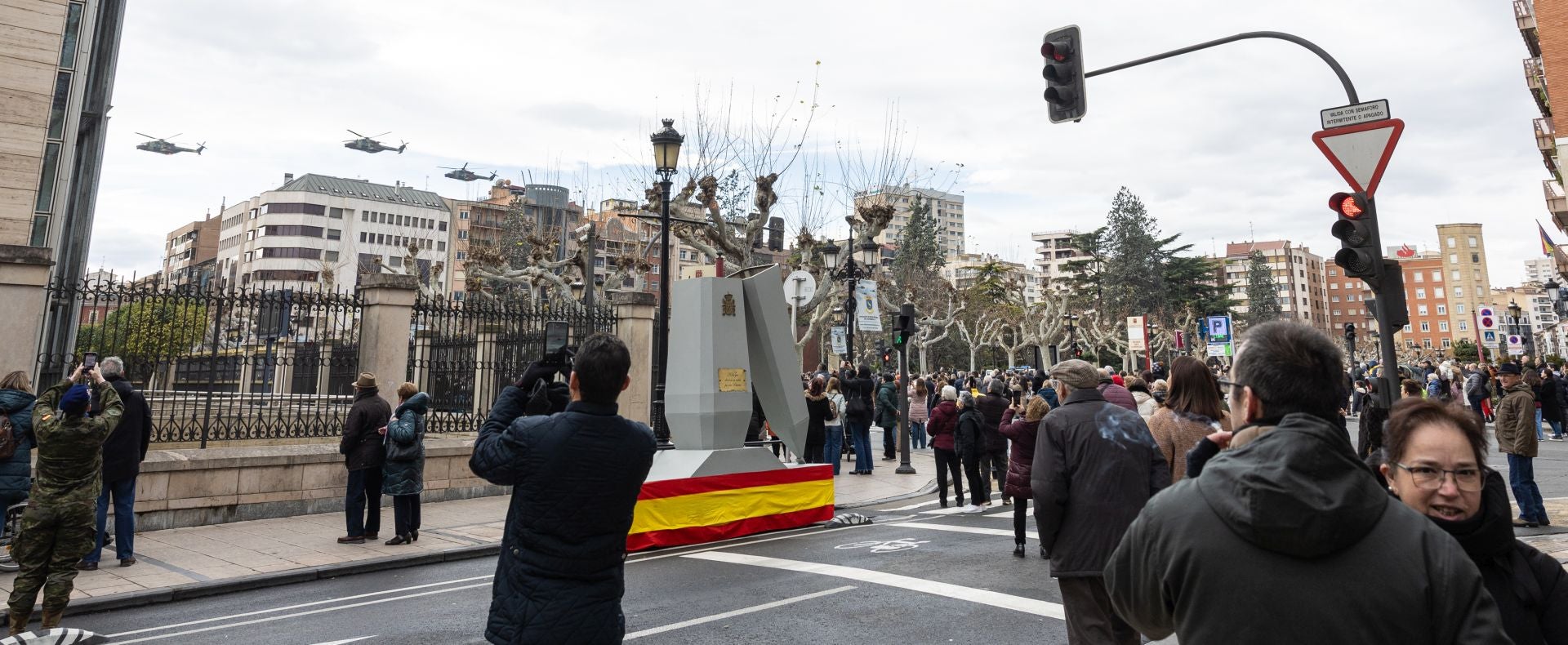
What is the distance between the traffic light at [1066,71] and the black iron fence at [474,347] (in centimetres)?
793

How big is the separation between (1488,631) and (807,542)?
807 cm

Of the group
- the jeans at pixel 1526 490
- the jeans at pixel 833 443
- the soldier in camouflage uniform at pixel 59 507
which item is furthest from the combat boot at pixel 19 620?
the jeans at pixel 1526 490

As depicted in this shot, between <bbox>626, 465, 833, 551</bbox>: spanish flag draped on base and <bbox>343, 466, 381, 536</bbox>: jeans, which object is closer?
<bbox>626, 465, 833, 551</bbox>: spanish flag draped on base

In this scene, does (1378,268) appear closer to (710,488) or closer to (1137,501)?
(1137,501)

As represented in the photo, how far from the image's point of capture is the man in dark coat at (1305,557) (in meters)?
1.64

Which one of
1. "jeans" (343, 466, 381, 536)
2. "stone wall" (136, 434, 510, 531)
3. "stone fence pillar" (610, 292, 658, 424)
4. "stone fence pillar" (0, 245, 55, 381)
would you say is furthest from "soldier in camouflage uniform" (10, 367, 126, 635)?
"stone fence pillar" (610, 292, 658, 424)

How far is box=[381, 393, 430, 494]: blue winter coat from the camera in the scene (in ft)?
30.9

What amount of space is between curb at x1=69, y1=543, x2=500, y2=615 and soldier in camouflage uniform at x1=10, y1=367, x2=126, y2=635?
1131 mm

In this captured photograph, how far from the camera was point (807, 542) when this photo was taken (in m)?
9.40

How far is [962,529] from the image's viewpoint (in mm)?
9898

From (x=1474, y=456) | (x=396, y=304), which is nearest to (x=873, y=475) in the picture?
(x=396, y=304)

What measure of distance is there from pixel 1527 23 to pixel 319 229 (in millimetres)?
101421

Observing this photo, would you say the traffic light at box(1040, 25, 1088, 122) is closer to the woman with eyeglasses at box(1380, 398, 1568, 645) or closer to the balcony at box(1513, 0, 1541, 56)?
the woman with eyeglasses at box(1380, 398, 1568, 645)

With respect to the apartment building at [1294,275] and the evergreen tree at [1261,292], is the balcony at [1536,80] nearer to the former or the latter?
the evergreen tree at [1261,292]
